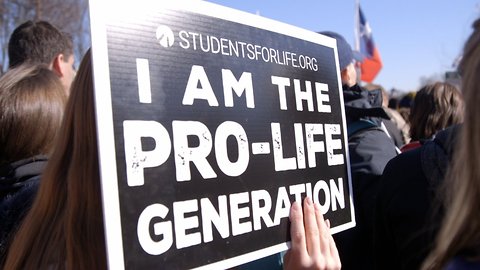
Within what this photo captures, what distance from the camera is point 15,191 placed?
203cm

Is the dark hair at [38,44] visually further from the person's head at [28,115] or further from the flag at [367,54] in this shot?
the flag at [367,54]

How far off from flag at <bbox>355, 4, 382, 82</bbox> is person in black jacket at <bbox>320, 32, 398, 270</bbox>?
7452 millimetres

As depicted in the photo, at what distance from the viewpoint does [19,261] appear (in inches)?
57.4

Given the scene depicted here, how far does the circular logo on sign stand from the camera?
4.52ft

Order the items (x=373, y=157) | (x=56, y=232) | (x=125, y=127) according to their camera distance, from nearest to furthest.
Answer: (x=125, y=127) < (x=56, y=232) < (x=373, y=157)

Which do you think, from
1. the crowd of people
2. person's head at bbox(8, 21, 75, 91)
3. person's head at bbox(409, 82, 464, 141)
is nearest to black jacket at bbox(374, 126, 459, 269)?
the crowd of people

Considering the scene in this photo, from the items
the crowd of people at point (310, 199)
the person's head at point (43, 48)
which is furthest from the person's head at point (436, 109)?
the person's head at point (43, 48)

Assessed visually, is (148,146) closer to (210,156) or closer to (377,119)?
(210,156)

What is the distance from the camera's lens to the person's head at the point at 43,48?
11.4 ft

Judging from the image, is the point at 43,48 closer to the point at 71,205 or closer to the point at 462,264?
the point at 71,205

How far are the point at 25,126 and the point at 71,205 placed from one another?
2.81ft

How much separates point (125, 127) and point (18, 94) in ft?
3.33

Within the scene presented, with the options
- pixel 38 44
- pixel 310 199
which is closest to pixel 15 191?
pixel 310 199

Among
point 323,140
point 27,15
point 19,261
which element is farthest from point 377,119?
point 27,15
